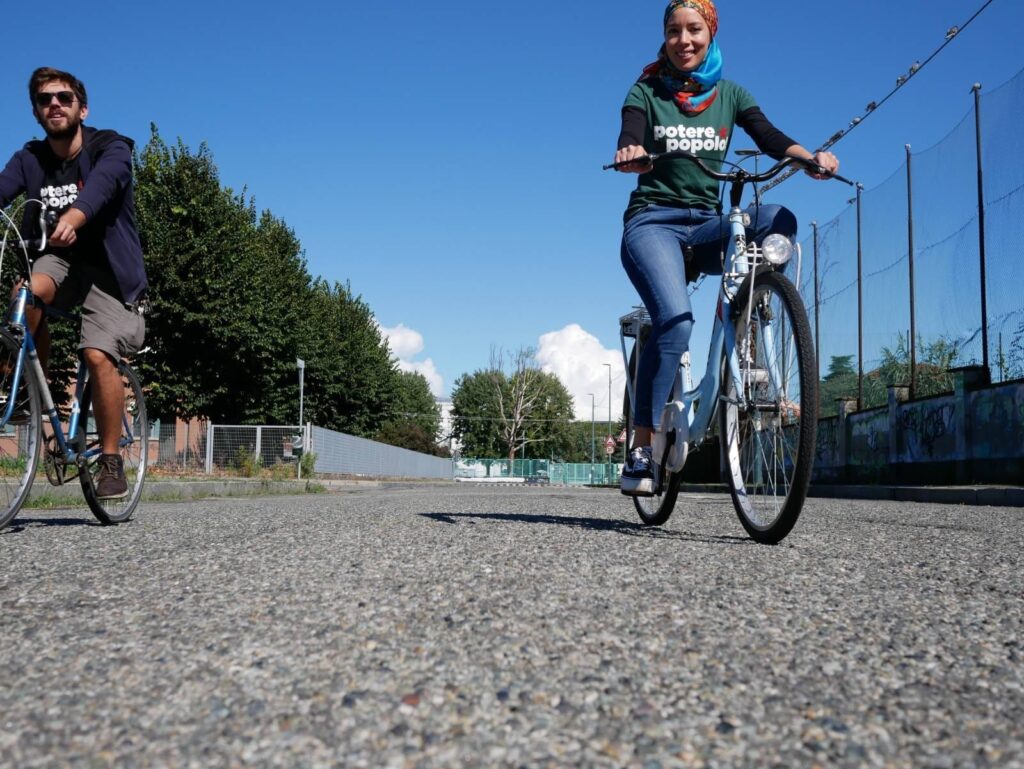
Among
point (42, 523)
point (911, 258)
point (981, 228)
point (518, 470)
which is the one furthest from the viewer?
point (518, 470)

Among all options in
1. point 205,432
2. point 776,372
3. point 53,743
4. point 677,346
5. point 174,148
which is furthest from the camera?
point 174,148

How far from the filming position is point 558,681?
4.95 feet

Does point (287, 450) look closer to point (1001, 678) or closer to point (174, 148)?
point (174, 148)

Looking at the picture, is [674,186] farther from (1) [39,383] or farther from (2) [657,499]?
(1) [39,383]

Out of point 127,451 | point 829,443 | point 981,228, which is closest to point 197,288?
point 829,443

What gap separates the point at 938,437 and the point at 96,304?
1287cm

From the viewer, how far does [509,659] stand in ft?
5.39

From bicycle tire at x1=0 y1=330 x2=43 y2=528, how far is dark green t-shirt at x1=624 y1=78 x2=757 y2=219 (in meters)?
2.83

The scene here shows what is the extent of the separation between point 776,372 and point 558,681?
2339mm

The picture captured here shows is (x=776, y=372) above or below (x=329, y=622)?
above

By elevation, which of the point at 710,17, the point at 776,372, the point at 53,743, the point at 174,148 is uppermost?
the point at 174,148

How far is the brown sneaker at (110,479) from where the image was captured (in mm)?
4254

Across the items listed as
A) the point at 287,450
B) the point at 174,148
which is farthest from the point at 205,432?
the point at 174,148

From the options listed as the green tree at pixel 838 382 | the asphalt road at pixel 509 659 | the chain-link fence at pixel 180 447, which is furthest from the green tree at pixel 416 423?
the asphalt road at pixel 509 659
